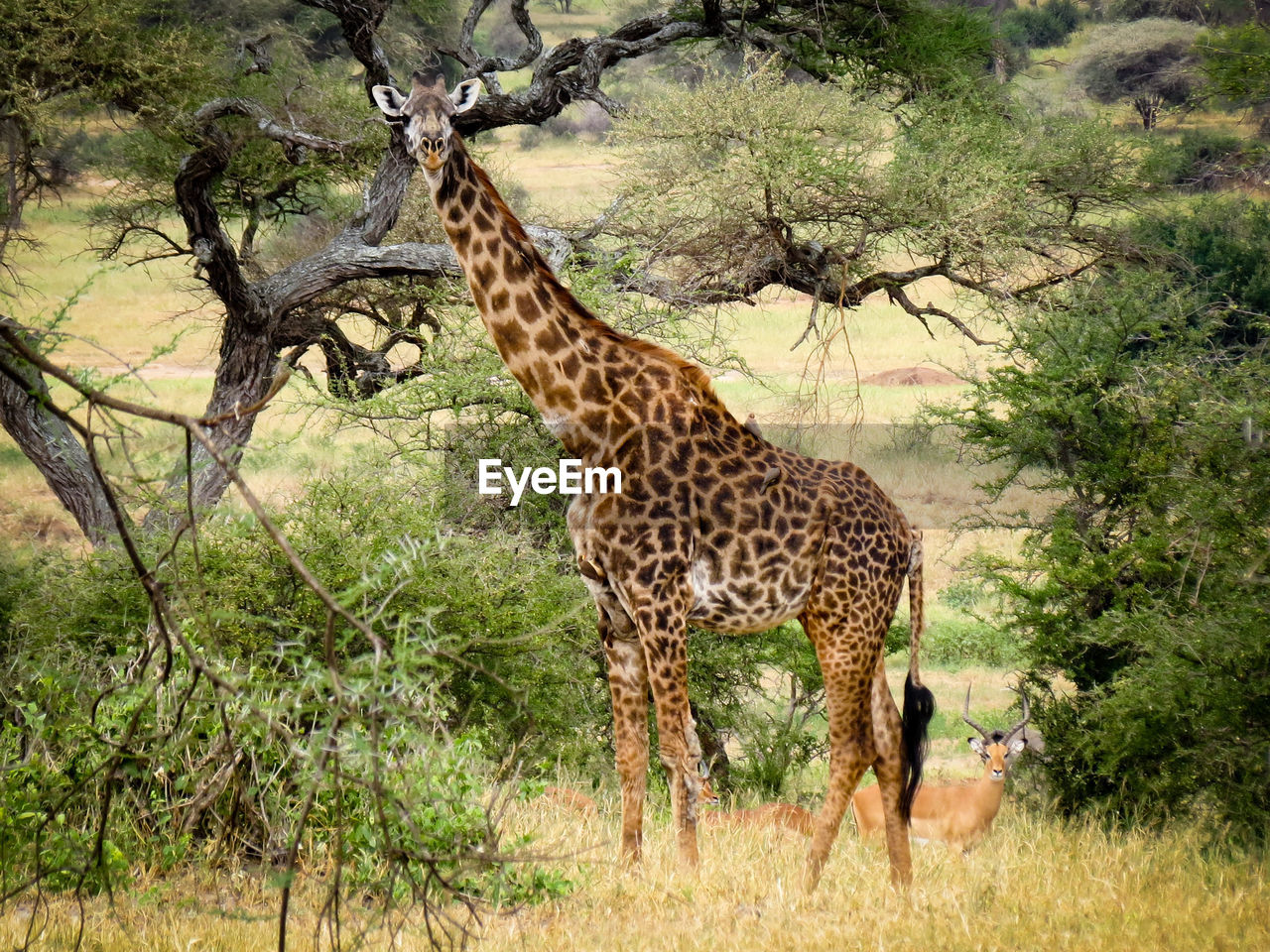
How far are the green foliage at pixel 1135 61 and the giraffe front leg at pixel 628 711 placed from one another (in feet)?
116

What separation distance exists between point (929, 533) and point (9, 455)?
17.2 m

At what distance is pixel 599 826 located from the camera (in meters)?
6.66

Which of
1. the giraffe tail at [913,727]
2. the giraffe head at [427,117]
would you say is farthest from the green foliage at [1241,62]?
the giraffe head at [427,117]

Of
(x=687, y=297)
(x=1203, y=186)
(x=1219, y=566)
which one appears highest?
(x=1203, y=186)

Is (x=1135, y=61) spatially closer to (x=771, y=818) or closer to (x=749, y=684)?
(x=749, y=684)

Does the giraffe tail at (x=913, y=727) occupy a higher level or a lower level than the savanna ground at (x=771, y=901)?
higher

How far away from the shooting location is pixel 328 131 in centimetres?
1648

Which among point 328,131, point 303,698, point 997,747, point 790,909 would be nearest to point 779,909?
point 790,909

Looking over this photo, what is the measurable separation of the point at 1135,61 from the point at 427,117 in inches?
1457

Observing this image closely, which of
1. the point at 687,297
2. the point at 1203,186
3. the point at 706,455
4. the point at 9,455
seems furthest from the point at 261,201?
the point at 1203,186

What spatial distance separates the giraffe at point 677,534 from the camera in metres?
5.39

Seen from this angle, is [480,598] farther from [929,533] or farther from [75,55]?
[929,533]

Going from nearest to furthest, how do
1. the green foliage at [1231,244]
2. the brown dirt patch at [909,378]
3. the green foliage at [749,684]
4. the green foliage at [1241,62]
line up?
the green foliage at [749,684] < the green foliage at [1241,62] < the green foliage at [1231,244] < the brown dirt patch at [909,378]

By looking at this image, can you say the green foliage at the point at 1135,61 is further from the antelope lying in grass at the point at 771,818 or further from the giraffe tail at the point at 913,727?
the giraffe tail at the point at 913,727
